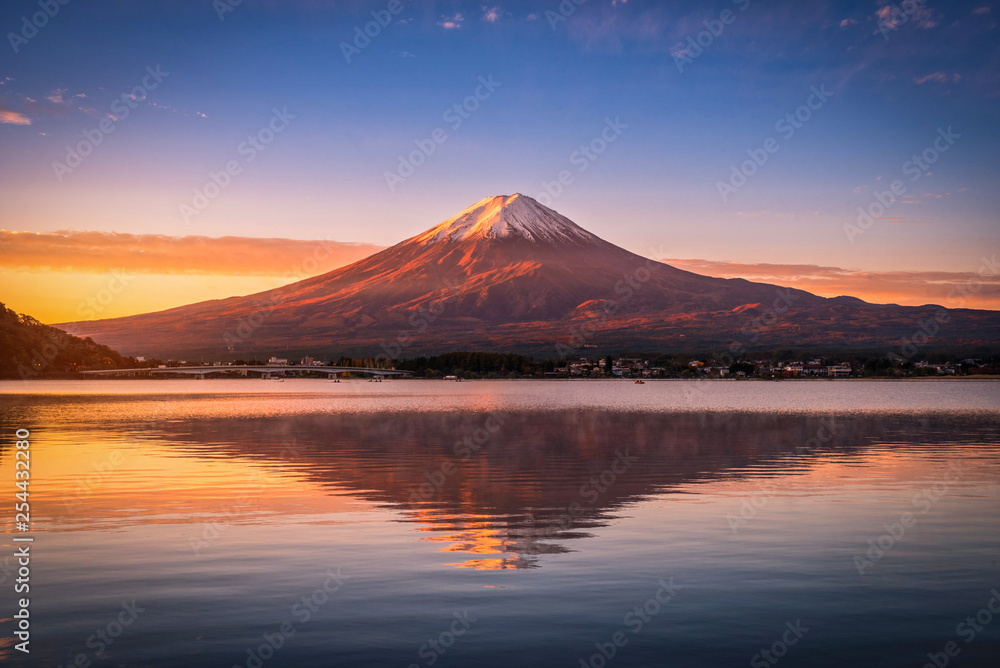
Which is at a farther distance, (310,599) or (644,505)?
(644,505)

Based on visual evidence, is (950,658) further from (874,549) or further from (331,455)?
(331,455)

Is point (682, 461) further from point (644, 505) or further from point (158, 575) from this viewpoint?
point (158, 575)

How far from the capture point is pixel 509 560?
14469 millimetres

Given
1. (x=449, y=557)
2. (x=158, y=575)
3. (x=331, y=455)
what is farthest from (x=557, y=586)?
(x=331, y=455)

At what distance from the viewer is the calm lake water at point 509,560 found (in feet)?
33.8

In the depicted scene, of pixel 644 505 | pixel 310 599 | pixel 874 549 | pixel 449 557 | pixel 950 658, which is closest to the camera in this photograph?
pixel 950 658

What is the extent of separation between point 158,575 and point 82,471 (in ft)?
51.2

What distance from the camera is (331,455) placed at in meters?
32.7

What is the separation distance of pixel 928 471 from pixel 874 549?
1327 centimetres

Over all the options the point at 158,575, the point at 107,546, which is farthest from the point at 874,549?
the point at 107,546

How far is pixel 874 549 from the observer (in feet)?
51.4

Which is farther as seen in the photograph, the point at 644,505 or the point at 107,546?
the point at 644,505

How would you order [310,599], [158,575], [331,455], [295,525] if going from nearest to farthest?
[310,599]
[158,575]
[295,525]
[331,455]

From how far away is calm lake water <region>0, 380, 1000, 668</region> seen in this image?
33.8ft
